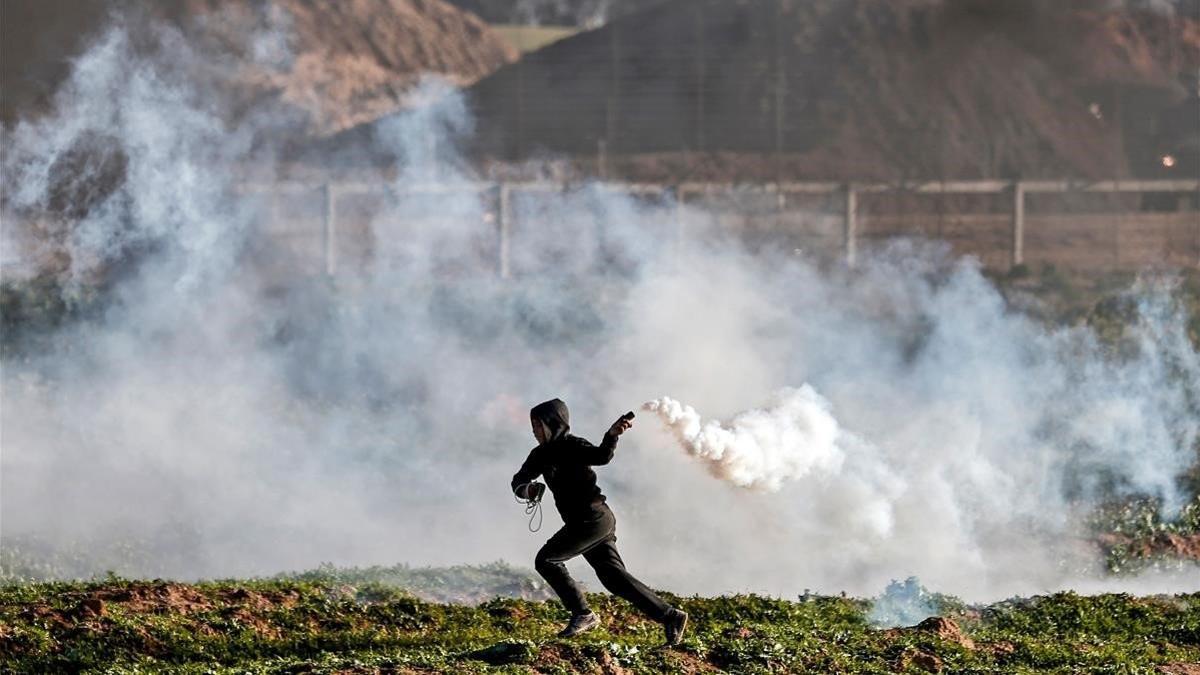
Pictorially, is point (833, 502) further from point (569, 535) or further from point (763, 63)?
point (763, 63)

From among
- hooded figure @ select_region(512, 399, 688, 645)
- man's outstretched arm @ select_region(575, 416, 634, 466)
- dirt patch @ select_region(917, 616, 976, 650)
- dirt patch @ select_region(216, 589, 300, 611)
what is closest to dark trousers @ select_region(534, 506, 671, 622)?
hooded figure @ select_region(512, 399, 688, 645)

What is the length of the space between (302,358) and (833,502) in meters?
10.9

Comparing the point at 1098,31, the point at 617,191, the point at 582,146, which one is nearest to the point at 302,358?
the point at 617,191

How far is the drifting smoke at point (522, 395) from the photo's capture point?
59.3 feet

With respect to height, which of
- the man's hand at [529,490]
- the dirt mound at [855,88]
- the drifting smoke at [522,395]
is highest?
the dirt mound at [855,88]

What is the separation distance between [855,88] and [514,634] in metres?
45.6

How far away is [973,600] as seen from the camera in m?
16.7

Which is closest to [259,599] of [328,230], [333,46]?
[328,230]

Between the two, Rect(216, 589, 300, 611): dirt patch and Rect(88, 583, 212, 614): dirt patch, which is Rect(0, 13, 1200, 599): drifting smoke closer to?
Rect(216, 589, 300, 611): dirt patch

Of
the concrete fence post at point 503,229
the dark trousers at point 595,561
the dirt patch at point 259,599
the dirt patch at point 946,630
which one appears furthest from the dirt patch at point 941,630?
the concrete fence post at point 503,229

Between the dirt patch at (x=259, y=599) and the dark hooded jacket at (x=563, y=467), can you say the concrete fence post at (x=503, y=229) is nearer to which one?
the dirt patch at (x=259, y=599)

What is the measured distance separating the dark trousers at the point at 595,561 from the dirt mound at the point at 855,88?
41570mm

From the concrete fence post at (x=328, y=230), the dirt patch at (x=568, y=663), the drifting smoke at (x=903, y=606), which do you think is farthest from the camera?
the concrete fence post at (x=328, y=230)

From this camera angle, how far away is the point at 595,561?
11914 millimetres
